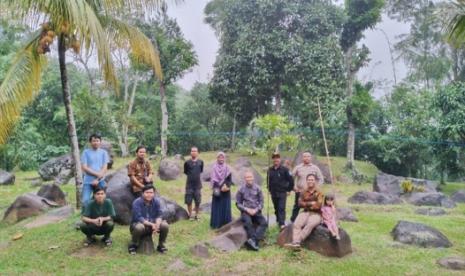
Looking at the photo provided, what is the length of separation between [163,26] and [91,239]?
1571cm

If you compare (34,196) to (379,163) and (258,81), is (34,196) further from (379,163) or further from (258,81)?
(379,163)

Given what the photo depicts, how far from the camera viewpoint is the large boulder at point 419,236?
8.61 meters

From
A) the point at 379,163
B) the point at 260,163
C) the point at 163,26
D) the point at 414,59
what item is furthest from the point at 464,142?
the point at 163,26

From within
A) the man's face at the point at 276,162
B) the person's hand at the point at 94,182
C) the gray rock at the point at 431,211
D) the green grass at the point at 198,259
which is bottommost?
the green grass at the point at 198,259

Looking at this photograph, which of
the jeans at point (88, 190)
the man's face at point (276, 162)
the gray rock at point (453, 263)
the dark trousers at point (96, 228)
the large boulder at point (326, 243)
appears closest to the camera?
the gray rock at point (453, 263)

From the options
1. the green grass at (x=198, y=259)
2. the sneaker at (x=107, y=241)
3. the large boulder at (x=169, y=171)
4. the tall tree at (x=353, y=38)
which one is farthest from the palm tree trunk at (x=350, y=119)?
the sneaker at (x=107, y=241)

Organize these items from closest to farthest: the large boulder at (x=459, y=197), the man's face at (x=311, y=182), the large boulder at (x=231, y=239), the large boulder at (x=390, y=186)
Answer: the man's face at (x=311, y=182)
the large boulder at (x=231, y=239)
the large boulder at (x=459, y=197)
the large boulder at (x=390, y=186)

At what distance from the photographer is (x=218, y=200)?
915 centimetres

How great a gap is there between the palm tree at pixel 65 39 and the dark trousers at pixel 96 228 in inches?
97.6

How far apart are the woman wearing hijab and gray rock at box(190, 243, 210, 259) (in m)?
1.47

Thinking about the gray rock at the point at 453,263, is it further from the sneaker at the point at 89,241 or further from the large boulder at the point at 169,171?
A: the large boulder at the point at 169,171

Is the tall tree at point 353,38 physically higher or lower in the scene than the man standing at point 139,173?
higher

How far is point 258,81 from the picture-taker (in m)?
20.3

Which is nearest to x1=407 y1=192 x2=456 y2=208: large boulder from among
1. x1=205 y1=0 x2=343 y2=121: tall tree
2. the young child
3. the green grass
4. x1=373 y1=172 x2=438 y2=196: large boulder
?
x1=373 y1=172 x2=438 y2=196: large boulder
